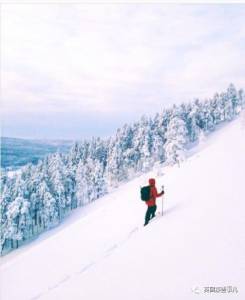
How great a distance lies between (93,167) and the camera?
73.0 m

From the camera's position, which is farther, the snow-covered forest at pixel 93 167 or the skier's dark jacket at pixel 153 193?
the snow-covered forest at pixel 93 167

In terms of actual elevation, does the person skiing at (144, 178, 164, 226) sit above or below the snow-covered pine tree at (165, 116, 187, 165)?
below

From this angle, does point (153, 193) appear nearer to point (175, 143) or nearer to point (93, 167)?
point (175, 143)

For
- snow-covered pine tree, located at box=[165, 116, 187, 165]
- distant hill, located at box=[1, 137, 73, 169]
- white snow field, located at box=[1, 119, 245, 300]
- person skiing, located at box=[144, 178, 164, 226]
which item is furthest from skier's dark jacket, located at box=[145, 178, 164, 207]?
snow-covered pine tree, located at box=[165, 116, 187, 165]

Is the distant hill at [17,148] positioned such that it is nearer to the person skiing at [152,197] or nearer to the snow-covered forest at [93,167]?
the snow-covered forest at [93,167]

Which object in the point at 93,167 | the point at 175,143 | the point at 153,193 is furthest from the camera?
the point at 93,167

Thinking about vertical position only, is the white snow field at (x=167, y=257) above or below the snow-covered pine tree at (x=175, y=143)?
below

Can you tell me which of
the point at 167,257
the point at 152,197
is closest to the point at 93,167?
the point at 152,197

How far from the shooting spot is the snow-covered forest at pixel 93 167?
54875mm

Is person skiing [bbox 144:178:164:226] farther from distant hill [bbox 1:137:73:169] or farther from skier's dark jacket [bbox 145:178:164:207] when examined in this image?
distant hill [bbox 1:137:73:169]

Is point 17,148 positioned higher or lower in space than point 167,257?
higher

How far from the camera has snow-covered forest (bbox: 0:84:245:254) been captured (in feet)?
180

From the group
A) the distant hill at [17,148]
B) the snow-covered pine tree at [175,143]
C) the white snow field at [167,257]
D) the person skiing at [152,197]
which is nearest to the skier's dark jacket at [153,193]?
the person skiing at [152,197]

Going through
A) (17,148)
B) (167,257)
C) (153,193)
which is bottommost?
(167,257)
